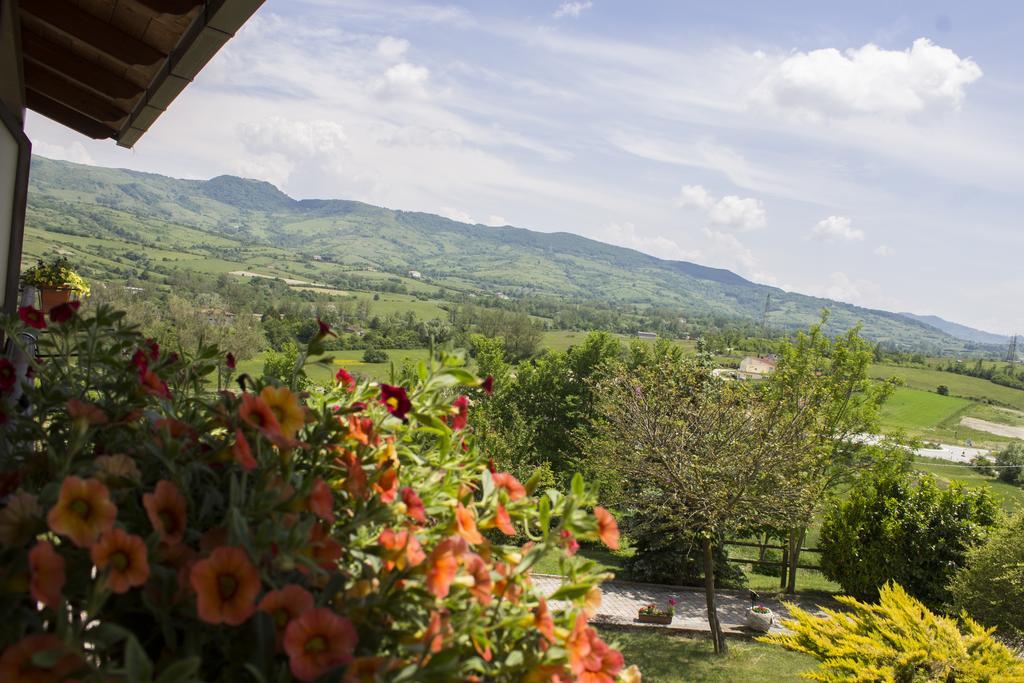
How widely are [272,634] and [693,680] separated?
10.0 metres

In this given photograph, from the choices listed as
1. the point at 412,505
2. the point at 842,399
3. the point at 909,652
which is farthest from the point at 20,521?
the point at 842,399

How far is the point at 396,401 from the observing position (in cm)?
105

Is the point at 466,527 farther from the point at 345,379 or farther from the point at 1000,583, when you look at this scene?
the point at 1000,583

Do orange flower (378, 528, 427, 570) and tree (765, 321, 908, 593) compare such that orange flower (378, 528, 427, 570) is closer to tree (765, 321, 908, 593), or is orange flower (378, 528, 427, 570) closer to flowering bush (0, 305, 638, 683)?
flowering bush (0, 305, 638, 683)

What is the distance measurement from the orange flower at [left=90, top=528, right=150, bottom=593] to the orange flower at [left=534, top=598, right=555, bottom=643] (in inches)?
19.2

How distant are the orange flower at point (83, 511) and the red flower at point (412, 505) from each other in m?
0.37

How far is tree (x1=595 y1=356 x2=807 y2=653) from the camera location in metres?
9.68

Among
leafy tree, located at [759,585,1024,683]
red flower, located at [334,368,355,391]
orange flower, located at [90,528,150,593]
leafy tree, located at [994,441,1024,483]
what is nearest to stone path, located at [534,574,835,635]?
leafy tree, located at [759,585,1024,683]

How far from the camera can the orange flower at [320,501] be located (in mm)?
843

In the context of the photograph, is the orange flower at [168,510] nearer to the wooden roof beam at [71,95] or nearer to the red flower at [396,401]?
the red flower at [396,401]

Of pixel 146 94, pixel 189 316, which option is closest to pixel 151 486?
pixel 146 94

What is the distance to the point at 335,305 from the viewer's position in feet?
323

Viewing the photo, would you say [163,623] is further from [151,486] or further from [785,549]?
[785,549]

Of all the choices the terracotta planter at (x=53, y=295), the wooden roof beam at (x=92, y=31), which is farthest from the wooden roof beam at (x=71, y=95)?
the terracotta planter at (x=53, y=295)
